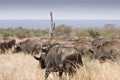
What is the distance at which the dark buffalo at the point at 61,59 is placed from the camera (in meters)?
10.1

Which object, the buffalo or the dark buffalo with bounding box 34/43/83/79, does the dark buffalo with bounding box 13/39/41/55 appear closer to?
the buffalo

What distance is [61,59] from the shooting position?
408 inches

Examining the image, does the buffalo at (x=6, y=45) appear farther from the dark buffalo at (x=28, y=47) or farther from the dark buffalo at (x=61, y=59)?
the dark buffalo at (x=61, y=59)

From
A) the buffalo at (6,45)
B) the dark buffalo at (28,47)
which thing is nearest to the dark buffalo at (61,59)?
the dark buffalo at (28,47)

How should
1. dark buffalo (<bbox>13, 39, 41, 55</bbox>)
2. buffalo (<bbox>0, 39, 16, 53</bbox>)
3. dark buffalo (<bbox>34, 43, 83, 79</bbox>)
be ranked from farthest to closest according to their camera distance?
buffalo (<bbox>0, 39, 16, 53</bbox>), dark buffalo (<bbox>13, 39, 41, 55</bbox>), dark buffalo (<bbox>34, 43, 83, 79</bbox>)

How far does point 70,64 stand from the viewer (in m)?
10.0

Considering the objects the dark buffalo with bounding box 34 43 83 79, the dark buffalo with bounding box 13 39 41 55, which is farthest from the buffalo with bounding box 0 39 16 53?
the dark buffalo with bounding box 34 43 83 79

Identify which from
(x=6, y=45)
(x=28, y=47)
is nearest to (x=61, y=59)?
(x=28, y=47)

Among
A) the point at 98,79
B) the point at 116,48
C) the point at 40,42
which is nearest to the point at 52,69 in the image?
the point at 98,79

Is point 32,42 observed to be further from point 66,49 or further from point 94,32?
point 94,32

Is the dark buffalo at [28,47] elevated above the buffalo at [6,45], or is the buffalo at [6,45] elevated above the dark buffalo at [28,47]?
the dark buffalo at [28,47]

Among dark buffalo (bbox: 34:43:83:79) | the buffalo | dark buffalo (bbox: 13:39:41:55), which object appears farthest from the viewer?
the buffalo

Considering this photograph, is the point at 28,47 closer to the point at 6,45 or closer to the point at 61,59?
the point at 6,45

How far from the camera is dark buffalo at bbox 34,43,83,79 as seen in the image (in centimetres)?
1007
